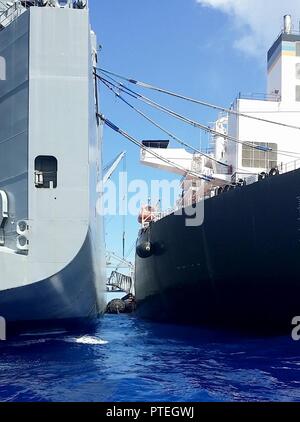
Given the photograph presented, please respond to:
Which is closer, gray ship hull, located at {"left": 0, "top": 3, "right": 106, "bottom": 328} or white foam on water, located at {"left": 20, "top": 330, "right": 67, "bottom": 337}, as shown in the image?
gray ship hull, located at {"left": 0, "top": 3, "right": 106, "bottom": 328}

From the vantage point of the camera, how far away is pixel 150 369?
343 inches

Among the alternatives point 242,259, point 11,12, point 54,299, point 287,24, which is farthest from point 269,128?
point 54,299

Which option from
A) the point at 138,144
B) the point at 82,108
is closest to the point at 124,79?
the point at 138,144

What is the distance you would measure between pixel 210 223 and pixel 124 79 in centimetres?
451

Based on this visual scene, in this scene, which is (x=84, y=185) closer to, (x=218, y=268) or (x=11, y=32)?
(x=11, y=32)

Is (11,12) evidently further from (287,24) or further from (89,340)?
(287,24)

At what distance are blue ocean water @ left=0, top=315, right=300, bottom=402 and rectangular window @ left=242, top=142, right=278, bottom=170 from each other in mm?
6849

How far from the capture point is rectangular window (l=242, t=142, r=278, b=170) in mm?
17656

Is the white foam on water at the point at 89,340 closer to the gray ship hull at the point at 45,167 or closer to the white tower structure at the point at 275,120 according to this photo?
the gray ship hull at the point at 45,167

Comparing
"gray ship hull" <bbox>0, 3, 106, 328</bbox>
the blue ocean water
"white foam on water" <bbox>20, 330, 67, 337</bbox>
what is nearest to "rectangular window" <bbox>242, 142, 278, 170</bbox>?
the blue ocean water

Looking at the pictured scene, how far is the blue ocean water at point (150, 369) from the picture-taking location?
22.7 feet

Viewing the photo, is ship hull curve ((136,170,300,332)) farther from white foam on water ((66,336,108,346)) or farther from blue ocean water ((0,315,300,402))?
white foam on water ((66,336,108,346))

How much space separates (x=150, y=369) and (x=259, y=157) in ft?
35.1

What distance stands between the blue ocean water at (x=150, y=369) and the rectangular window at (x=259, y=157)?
22.5 ft
